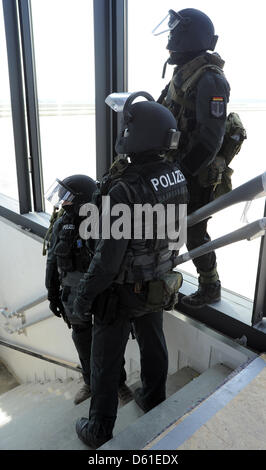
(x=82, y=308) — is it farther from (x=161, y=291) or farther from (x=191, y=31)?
(x=191, y=31)

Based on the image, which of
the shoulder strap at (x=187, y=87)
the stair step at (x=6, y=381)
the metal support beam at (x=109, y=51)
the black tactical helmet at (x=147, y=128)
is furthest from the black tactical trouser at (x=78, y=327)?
the stair step at (x=6, y=381)

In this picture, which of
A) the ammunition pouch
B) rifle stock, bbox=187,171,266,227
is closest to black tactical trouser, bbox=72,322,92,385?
the ammunition pouch

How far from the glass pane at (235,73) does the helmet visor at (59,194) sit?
2.84ft

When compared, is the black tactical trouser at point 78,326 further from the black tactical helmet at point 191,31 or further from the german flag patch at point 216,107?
the black tactical helmet at point 191,31

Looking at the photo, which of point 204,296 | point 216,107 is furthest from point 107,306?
point 216,107

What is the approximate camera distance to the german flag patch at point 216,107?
5.24 ft

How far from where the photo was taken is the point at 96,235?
1.59m

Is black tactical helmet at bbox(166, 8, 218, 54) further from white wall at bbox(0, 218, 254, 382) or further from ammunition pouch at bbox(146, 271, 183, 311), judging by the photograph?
white wall at bbox(0, 218, 254, 382)

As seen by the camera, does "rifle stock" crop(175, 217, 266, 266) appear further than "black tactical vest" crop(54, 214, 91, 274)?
No

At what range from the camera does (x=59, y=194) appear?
6.09ft

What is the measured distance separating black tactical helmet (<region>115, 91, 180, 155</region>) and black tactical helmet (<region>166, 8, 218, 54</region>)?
0.49 meters

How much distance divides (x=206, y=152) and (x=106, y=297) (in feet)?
2.66

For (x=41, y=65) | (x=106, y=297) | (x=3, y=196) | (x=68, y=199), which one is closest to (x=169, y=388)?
(x=106, y=297)

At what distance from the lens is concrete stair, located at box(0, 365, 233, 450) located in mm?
1611
